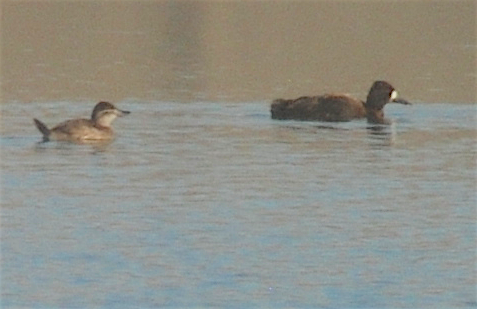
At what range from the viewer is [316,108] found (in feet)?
79.1

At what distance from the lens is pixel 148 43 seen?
4303cm

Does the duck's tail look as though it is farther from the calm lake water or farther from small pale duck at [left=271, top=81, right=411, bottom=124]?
small pale duck at [left=271, top=81, right=411, bottom=124]

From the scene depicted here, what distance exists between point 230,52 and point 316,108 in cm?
1594

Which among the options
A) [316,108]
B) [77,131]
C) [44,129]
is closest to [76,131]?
[77,131]

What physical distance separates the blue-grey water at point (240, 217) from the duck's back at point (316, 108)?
98 centimetres

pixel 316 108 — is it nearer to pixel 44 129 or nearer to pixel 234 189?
pixel 44 129

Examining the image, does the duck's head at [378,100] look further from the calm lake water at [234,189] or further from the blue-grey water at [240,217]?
the blue-grey water at [240,217]

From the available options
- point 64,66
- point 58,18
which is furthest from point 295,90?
point 58,18

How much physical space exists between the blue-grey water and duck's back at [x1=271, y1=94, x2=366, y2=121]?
0.98 meters

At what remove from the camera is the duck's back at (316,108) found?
23.9 metres

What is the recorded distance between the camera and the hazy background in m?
28.7

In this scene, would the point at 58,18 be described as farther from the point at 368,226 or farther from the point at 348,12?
the point at 368,226

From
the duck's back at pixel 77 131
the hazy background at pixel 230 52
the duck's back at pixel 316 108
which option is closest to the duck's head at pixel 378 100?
the duck's back at pixel 316 108

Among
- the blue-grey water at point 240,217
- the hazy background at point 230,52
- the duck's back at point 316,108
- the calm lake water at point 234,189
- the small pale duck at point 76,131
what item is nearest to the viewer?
the blue-grey water at point 240,217
